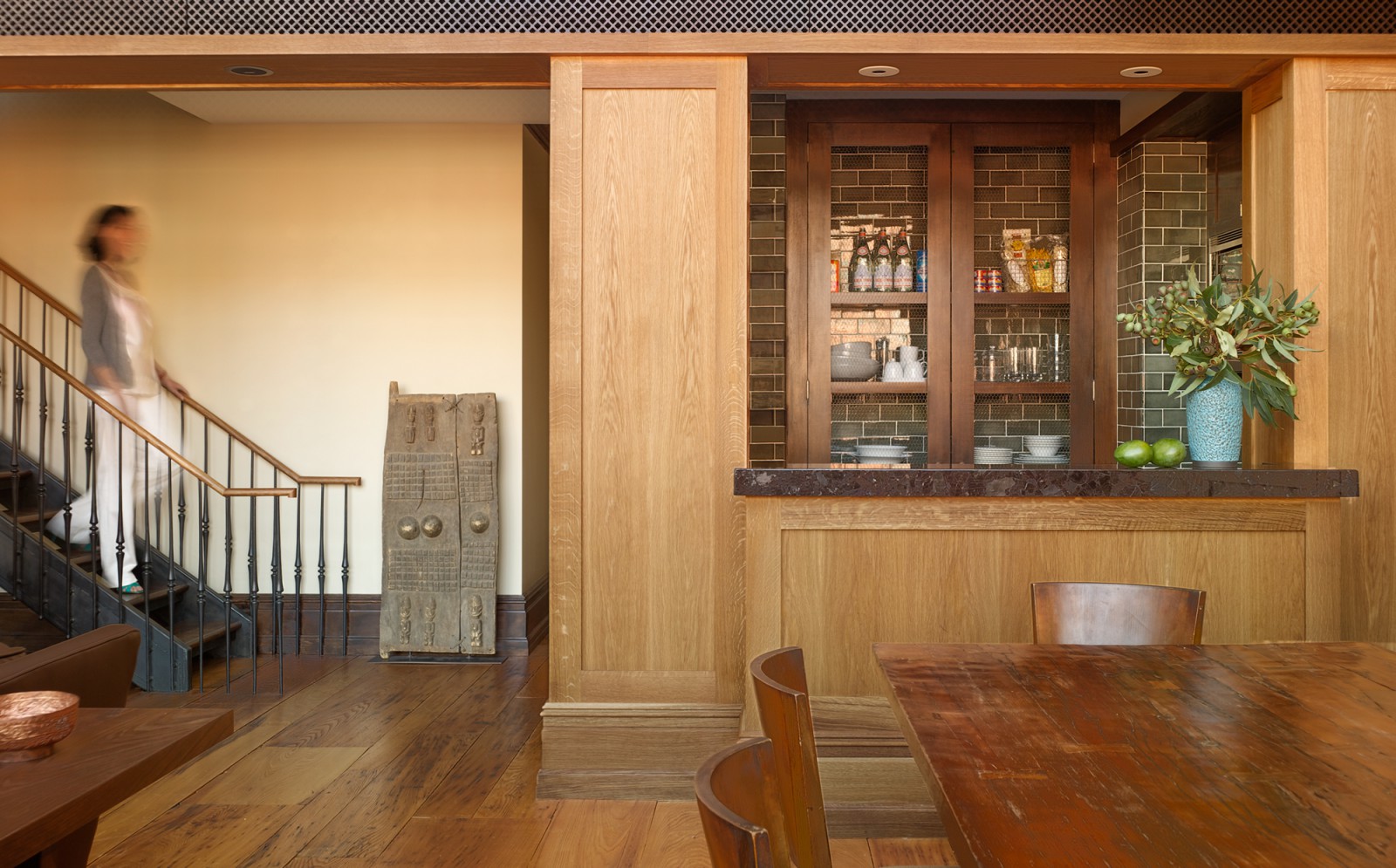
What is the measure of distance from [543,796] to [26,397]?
12.3 feet

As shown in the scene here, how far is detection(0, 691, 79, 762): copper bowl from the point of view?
1578mm

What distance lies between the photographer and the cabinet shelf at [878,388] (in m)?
4.68

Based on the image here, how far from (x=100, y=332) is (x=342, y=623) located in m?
1.78

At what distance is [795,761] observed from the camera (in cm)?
134

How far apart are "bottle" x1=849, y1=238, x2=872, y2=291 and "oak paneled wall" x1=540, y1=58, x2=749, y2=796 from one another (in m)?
1.69

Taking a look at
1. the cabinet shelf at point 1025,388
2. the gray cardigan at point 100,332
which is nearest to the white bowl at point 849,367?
the cabinet shelf at point 1025,388

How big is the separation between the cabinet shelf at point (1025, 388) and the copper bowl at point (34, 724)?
386 centimetres

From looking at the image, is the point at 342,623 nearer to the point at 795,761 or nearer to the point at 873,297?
the point at 873,297

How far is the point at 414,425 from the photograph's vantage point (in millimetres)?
5090

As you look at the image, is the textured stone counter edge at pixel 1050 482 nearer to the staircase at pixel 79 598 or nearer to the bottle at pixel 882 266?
the bottle at pixel 882 266

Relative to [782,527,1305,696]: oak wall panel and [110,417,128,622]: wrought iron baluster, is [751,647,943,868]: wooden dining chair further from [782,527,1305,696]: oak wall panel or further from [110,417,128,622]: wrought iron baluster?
[110,417,128,622]: wrought iron baluster

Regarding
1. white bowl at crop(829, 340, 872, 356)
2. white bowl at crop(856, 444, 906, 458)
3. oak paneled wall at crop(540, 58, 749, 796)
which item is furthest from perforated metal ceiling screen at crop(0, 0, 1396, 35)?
white bowl at crop(856, 444, 906, 458)

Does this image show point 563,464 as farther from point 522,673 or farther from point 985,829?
point 985,829

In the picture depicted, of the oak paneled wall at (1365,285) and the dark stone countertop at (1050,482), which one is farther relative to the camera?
the oak paneled wall at (1365,285)
